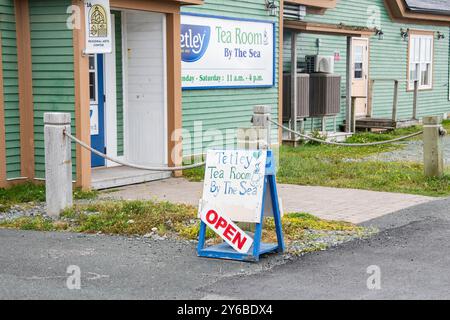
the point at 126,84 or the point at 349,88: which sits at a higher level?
the point at 126,84

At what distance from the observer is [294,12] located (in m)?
18.4

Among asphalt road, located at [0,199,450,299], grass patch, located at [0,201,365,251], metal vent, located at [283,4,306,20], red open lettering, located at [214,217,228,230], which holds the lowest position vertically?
asphalt road, located at [0,199,450,299]

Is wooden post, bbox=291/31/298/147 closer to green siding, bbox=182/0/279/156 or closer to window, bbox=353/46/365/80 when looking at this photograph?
green siding, bbox=182/0/279/156

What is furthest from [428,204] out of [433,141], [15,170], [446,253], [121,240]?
[15,170]

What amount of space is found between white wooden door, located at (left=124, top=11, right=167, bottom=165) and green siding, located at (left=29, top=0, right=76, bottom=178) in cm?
211

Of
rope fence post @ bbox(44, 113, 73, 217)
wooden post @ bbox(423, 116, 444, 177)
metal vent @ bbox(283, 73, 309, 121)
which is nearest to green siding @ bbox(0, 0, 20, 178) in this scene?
rope fence post @ bbox(44, 113, 73, 217)

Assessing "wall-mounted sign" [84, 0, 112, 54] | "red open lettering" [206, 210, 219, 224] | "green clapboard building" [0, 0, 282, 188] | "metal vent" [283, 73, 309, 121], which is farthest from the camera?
"metal vent" [283, 73, 309, 121]

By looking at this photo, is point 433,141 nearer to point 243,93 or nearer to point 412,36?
point 243,93

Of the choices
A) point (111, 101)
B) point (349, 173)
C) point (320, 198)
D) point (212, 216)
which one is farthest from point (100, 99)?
point (212, 216)

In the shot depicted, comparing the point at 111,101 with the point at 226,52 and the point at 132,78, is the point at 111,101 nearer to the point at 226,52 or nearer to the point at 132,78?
the point at 132,78

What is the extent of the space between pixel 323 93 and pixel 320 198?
8.00 m

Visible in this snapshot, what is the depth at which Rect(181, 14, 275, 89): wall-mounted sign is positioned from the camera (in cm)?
1425

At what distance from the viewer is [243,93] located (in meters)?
16.0
